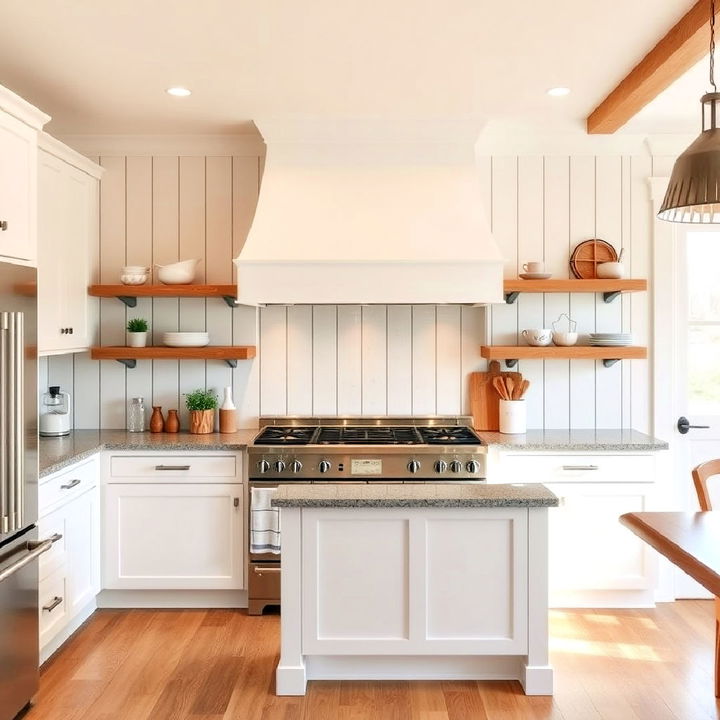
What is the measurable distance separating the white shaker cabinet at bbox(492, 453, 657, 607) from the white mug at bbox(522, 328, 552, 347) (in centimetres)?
65

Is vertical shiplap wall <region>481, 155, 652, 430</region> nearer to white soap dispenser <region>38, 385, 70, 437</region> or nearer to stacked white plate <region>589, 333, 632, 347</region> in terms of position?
stacked white plate <region>589, 333, 632, 347</region>

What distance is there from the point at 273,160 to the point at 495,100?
1.17m

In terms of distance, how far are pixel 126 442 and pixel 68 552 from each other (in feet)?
2.07

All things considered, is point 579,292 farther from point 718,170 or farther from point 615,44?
point 718,170

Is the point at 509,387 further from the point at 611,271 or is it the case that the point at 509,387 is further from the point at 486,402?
the point at 611,271

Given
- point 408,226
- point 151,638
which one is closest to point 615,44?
point 408,226

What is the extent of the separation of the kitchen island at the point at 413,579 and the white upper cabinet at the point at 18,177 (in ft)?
4.46

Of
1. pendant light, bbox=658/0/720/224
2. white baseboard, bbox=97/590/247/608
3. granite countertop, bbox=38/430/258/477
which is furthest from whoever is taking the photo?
white baseboard, bbox=97/590/247/608

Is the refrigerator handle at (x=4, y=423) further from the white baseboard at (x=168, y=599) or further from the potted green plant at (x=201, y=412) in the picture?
the potted green plant at (x=201, y=412)

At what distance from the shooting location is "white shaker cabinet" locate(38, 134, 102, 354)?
348 cm

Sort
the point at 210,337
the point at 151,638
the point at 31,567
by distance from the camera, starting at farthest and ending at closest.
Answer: the point at 210,337
the point at 151,638
the point at 31,567

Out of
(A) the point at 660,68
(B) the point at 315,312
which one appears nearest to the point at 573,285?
(A) the point at 660,68

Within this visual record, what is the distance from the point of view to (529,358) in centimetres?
401

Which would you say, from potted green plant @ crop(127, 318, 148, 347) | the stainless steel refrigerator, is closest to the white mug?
potted green plant @ crop(127, 318, 148, 347)
